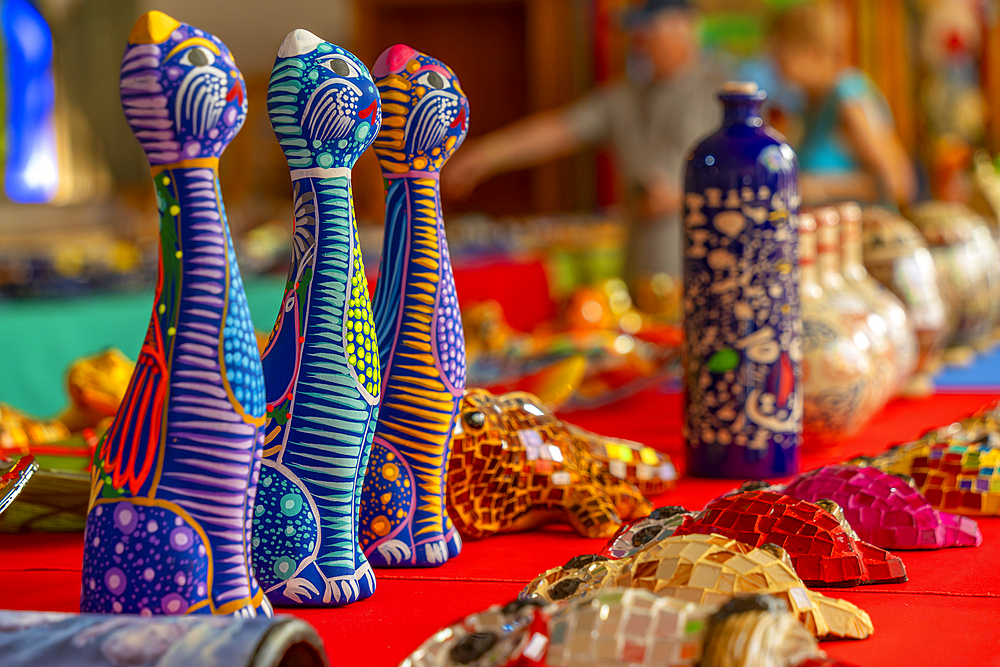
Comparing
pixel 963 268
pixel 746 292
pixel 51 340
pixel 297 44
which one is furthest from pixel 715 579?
pixel 51 340

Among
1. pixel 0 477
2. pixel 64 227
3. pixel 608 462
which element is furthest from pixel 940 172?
pixel 64 227

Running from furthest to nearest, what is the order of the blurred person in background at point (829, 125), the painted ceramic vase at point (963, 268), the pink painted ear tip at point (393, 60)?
1. the blurred person in background at point (829, 125)
2. the painted ceramic vase at point (963, 268)
3. the pink painted ear tip at point (393, 60)

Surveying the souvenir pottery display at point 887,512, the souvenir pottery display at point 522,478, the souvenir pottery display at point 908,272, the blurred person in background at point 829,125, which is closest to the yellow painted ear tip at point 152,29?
the souvenir pottery display at point 522,478

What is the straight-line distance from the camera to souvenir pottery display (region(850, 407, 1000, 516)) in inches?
29.1

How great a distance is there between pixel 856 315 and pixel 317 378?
0.69 metres

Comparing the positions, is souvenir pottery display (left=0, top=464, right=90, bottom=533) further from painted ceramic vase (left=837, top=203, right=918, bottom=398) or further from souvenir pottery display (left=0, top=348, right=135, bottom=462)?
painted ceramic vase (left=837, top=203, right=918, bottom=398)

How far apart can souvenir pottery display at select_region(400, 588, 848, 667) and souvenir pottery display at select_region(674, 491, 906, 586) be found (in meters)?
0.17

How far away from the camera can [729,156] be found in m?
0.87

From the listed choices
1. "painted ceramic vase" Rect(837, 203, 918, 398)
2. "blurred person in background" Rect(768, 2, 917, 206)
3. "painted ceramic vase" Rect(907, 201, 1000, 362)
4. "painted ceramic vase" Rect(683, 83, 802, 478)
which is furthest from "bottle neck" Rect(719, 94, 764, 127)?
"blurred person in background" Rect(768, 2, 917, 206)

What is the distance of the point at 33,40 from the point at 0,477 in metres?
4.55

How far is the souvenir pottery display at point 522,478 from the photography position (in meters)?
0.70

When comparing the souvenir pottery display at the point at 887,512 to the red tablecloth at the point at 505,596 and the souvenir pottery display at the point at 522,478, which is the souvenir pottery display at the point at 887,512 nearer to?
the red tablecloth at the point at 505,596

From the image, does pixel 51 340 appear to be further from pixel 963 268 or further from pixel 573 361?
pixel 963 268

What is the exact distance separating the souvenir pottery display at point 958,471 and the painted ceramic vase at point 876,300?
31 cm
